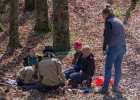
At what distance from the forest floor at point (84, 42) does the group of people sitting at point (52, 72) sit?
288mm

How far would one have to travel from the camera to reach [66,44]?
1089cm

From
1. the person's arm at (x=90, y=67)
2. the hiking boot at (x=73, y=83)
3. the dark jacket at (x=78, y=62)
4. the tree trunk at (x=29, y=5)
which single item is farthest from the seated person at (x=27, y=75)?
the tree trunk at (x=29, y=5)

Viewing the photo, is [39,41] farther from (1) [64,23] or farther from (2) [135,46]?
(2) [135,46]

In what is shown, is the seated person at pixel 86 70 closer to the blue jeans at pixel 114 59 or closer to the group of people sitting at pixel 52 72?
the group of people sitting at pixel 52 72

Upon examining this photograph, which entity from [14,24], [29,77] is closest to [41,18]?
[14,24]

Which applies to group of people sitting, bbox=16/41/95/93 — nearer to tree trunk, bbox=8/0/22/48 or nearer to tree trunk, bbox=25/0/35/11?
tree trunk, bbox=8/0/22/48

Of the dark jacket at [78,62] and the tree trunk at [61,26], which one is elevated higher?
the tree trunk at [61,26]

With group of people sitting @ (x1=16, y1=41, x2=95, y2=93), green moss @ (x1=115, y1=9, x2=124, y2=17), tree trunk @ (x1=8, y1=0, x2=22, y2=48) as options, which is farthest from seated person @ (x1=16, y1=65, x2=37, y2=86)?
green moss @ (x1=115, y1=9, x2=124, y2=17)

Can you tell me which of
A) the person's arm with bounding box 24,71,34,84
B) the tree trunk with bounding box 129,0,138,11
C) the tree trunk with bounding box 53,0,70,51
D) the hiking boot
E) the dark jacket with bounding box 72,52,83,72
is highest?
the tree trunk with bounding box 129,0,138,11

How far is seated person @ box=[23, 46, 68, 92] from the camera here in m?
7.13

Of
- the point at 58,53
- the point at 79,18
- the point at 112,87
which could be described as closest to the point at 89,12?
the point at 79,18

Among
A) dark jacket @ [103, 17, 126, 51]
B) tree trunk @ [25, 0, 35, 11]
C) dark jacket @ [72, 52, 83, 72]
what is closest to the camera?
dark jacket @ [103, 17, 126, 51]

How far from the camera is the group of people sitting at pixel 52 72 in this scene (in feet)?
23.5

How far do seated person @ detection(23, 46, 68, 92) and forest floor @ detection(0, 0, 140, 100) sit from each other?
24cm
